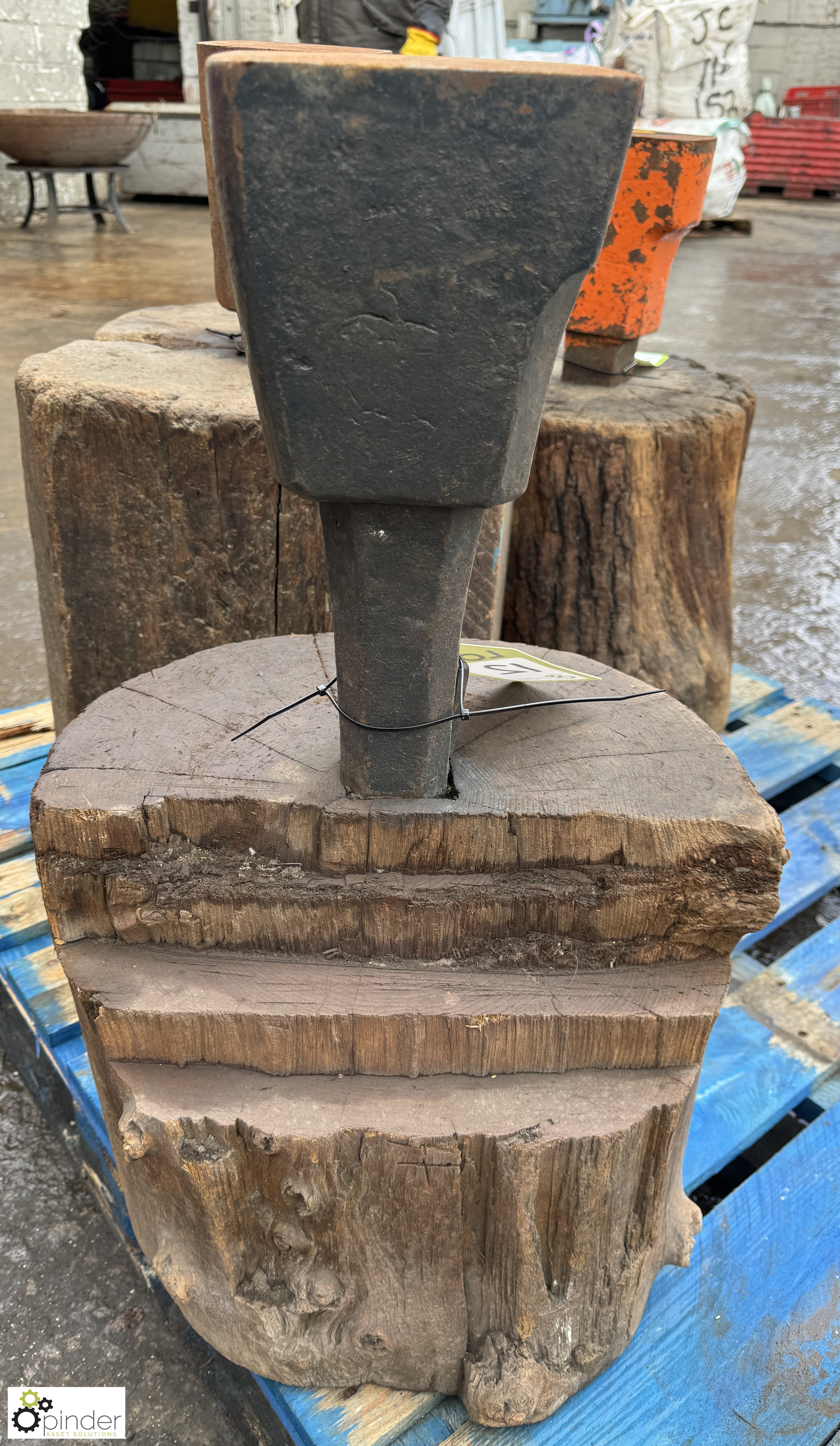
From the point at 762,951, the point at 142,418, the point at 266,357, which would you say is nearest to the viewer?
the point at 266,357

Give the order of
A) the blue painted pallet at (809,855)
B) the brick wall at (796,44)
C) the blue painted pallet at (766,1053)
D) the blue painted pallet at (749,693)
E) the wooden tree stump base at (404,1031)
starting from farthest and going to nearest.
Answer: the brick wall at (796,44)
the blue painted pallet at (749,693)
the blue painted pallet at (809,855)
the blue painted pallet at (766,1053)
the wooden tree stump base at (404,1031)

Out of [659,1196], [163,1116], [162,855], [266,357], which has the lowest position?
[659,1196]

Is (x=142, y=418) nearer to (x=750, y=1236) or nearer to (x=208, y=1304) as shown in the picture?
(x=208, y=1304)

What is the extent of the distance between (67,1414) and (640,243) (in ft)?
6.93

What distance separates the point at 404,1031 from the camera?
3.41 feet

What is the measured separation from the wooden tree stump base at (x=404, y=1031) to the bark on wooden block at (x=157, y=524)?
2.32 ft

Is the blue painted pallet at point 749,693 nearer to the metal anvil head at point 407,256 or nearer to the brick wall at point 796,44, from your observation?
the metal anvil head at point 407,256

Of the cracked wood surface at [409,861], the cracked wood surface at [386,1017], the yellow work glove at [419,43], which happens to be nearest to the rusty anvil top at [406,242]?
the cracked wood surface at [409,861]

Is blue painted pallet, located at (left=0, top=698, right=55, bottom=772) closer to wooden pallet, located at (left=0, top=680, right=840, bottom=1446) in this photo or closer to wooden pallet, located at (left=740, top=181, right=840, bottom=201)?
wooden pallet, located at (left=0, top=680, right=840, bottom=1446)

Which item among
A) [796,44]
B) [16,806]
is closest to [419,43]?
[16,806]

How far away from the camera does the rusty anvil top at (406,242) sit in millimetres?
704

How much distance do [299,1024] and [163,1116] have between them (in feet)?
0.51

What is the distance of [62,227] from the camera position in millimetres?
8031

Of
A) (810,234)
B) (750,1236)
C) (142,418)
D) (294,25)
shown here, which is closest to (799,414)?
(142,418)
